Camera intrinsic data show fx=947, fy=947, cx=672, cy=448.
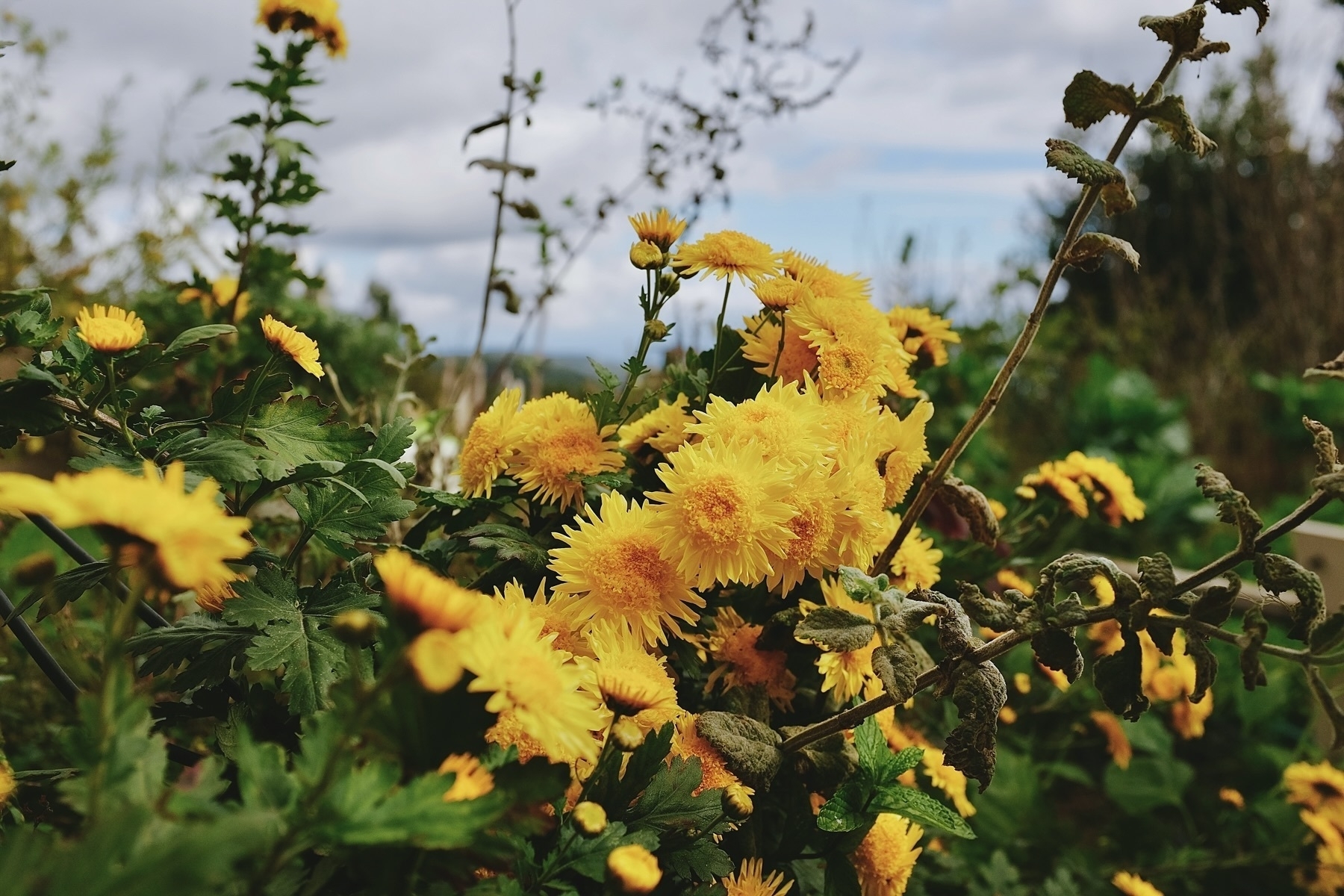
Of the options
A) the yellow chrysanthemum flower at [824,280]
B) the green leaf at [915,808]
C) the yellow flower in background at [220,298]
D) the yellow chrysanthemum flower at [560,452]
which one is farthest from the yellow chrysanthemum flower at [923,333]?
the yellow flower in background at [220,298]

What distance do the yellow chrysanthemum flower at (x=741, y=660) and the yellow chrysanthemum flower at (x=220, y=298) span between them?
86cm

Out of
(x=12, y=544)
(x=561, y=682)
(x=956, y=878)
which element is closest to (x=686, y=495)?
(x=561, y=682)

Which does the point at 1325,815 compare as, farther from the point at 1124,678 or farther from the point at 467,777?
the point at 467,777

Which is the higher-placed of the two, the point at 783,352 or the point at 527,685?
the point at 783,352

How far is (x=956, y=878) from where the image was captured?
125cm

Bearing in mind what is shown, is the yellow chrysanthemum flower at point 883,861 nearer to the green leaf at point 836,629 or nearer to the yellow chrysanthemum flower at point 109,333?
the green leaf at point 836,629

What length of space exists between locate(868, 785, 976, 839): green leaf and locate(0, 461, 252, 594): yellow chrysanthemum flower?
557mm

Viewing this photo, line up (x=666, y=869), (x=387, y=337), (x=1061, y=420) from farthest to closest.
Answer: (x=1061, y=420) < (x=387, y=337) < (x=666, y=869)

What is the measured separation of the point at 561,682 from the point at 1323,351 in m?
6.42

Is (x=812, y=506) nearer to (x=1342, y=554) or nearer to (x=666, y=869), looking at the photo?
(x=666, y=869)

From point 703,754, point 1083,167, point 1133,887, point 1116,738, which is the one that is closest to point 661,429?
point 703,754

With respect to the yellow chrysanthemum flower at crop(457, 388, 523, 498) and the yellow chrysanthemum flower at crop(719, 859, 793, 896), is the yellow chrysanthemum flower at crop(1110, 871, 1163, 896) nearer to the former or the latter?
the yellow chrysanthemum flower at crop(719, 859, 793, 896)

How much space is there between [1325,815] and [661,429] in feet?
4.41

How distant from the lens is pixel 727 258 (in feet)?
2.94
